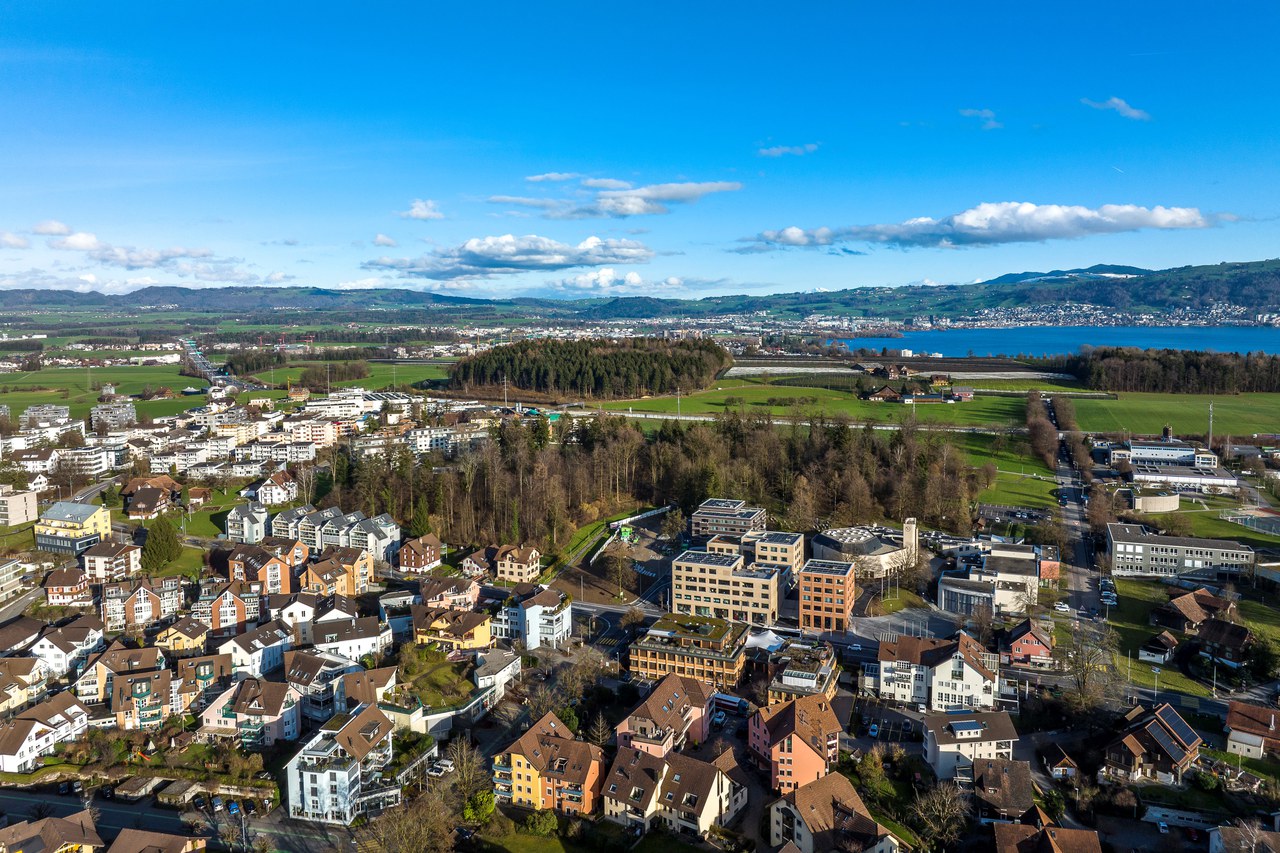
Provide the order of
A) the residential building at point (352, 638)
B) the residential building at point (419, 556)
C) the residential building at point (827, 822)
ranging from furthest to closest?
the residential building at point (419, 556), the residential building at point (352, 638), the residential building at point (827, 822)

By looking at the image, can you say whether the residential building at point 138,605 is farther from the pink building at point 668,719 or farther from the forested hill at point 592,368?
the forested hill at point 592,368

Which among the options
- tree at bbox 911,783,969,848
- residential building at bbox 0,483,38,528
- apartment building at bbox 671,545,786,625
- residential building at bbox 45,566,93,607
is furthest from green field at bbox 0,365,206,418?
tree at bbox 911,783,969,848

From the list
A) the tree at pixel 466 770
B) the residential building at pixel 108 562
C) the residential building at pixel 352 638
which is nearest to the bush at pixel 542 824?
the tree at pixel 466 770

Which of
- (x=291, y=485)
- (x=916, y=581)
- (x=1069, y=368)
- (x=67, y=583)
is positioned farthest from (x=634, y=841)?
(x=1069, y=368)

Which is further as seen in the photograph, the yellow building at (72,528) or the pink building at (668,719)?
the yellow building at (72,528)

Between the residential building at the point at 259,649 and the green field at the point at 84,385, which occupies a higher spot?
the green field at the point at 84,385

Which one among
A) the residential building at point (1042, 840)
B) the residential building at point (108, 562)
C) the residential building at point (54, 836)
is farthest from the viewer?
the residential building at point (108, 562)

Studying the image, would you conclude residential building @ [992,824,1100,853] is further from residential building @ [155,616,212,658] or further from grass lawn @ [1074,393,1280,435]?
grass lawn @ [1074,393,1280,435]
